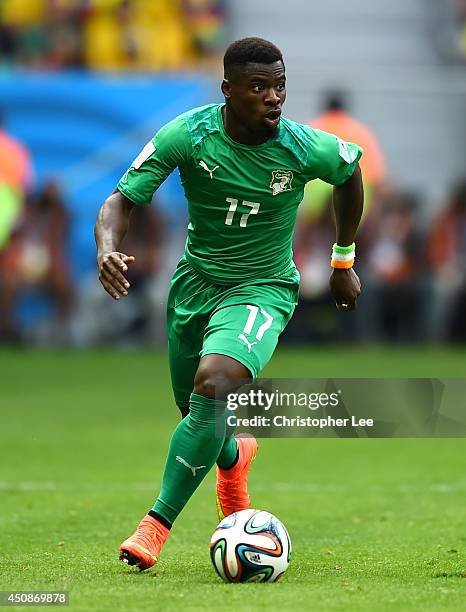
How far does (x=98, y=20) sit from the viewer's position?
20.7 m

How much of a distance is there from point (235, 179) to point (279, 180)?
8.7 inches

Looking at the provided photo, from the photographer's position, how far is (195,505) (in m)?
9.20

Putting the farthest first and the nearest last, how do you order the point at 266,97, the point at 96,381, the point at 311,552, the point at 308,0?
the point at 308,0
the point at 96,381
the point at 311,552
the point at 266,97

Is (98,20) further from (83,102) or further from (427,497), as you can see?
(427,497)

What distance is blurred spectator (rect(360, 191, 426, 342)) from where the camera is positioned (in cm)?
1923

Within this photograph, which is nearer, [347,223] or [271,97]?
[271,97]

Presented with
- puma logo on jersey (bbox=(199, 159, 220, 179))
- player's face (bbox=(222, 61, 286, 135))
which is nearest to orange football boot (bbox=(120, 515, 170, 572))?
puma logo on jersey (bbox=(199, 159, 220, 179))

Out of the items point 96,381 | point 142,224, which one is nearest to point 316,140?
point 96,381

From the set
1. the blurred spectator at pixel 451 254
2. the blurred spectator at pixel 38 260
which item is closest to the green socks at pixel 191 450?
the blurred spectator at pixel 38 260

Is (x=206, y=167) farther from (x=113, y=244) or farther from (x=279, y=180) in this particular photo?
(x=113, y=244)

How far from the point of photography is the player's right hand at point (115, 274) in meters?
6.23

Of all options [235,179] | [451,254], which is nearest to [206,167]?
[235,179]

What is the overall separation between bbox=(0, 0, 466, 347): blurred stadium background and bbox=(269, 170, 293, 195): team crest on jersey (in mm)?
11061

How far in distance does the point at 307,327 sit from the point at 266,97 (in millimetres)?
13329
